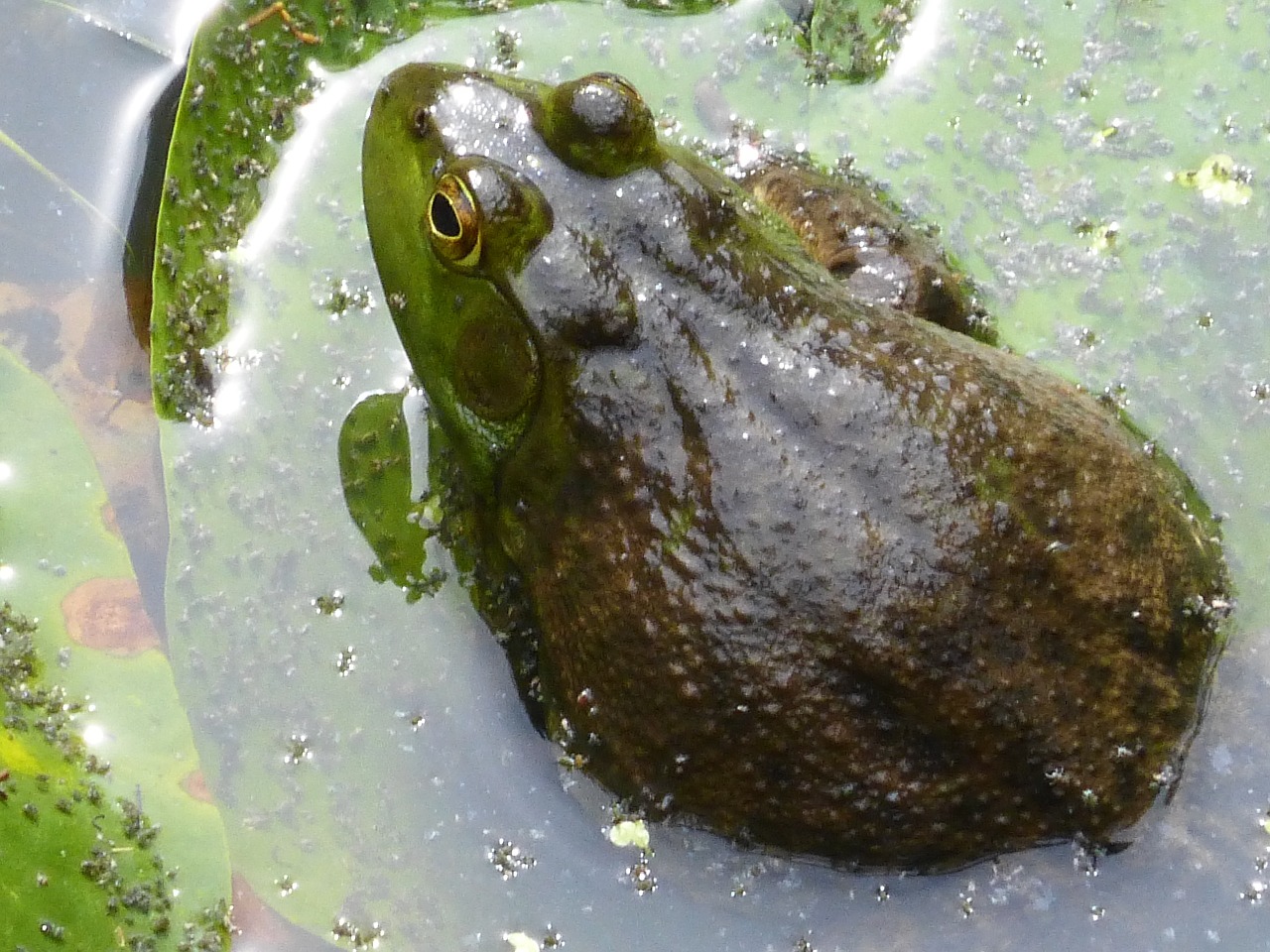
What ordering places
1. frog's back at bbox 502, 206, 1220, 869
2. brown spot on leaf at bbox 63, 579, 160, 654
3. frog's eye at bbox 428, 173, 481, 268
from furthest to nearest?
brown spot on leaf at bbox 63, 579, 160, 654 < frog's eye at bbox 428, 173, 481, 268 < frog's back at bbox 502, 206, 1220, 869

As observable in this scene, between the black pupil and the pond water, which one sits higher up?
the black pupil

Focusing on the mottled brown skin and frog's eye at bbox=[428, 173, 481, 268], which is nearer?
frog's eye at bbox=[428, 173, 481, 268]

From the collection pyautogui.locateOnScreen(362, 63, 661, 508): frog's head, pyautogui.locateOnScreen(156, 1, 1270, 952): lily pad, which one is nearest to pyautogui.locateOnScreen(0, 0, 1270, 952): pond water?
pyautogui.locateOnScreen(156, 1, 1270, 952): lily pad

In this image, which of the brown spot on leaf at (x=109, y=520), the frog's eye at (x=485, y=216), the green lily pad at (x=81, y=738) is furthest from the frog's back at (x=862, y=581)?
the brown spot on leaf at (x=109, y=520)

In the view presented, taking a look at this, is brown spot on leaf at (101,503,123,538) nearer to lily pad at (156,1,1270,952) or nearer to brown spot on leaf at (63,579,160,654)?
brown spot on leaf at (63,579,160,654)

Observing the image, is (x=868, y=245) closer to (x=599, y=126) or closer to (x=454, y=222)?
(x=599, y=126)

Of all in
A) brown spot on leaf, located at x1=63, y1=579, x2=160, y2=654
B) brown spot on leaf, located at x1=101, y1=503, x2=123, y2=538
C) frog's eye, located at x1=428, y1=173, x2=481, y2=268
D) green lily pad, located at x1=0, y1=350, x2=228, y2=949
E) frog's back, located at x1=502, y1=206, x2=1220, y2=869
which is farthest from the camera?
brown spot on leaf, located at x1=101, y1=503, x2=123, y2=538

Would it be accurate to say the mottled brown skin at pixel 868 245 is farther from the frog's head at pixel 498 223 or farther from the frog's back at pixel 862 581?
the frog's head at pixel 498 223
